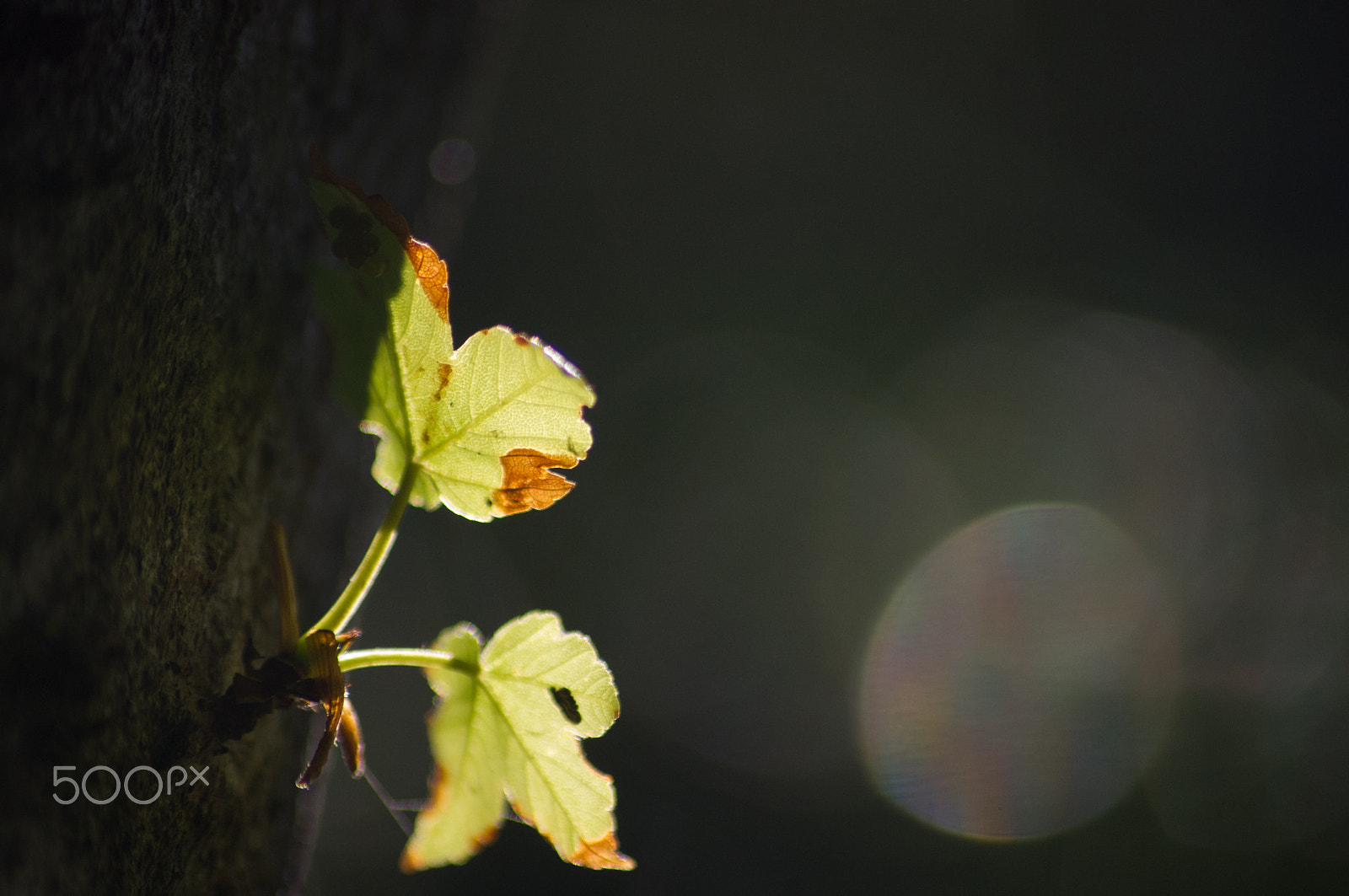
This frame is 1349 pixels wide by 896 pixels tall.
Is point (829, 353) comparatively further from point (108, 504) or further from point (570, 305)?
point (108, 504)

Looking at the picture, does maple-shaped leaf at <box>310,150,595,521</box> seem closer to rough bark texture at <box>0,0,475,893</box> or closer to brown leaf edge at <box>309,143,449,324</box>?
brown leaf edge at <box>309,143,449,324</box>

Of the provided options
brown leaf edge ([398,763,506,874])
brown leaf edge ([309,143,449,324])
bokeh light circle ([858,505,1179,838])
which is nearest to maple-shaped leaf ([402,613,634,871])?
brown leaf edge ([398,763,506,874])

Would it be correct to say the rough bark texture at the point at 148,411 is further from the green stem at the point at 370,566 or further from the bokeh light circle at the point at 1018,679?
the bokeh light circle at the point at 1018,679

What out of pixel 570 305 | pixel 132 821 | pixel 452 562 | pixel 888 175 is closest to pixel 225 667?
pixel 132 821

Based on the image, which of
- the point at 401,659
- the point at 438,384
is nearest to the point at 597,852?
the point at 401,659

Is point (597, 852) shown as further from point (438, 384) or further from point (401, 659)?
point (438, 384)

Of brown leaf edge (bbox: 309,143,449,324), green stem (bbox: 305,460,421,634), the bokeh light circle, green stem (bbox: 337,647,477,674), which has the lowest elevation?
the bokeh light circle
